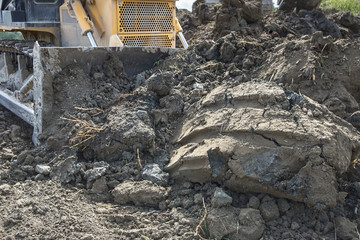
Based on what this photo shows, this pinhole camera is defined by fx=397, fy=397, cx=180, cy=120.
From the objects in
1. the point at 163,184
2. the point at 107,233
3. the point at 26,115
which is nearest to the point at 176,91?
the point at 163,184

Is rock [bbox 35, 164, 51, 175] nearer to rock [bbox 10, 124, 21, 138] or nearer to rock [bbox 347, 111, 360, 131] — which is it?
rock [bbox 10, 124, 21, 138]

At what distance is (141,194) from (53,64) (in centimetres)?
193

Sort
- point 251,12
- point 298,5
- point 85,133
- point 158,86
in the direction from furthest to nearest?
point 298,5 < point 251,12 < point 158,86 < point 85,133

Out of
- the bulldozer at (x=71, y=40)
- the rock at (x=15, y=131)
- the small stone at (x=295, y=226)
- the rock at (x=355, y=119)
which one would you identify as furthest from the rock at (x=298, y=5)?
the small stone at (x=295, y=226)

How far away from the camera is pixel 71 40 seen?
22.1 feet

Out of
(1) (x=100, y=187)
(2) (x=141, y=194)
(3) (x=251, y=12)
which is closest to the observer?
(2) (x=141, y=194)

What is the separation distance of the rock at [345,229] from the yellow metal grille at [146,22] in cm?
378

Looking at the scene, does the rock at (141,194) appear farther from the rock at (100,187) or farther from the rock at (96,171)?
the rock at (96,171)

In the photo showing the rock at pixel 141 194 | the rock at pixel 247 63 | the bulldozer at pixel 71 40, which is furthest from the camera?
the bulldozer at pixel 71 40

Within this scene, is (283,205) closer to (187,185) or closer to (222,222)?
(222,222)

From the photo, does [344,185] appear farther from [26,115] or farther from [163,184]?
[26,115]

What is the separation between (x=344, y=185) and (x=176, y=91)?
1736mm

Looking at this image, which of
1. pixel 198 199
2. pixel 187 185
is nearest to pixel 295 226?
pixel 198 199

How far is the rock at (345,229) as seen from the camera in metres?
2.61
